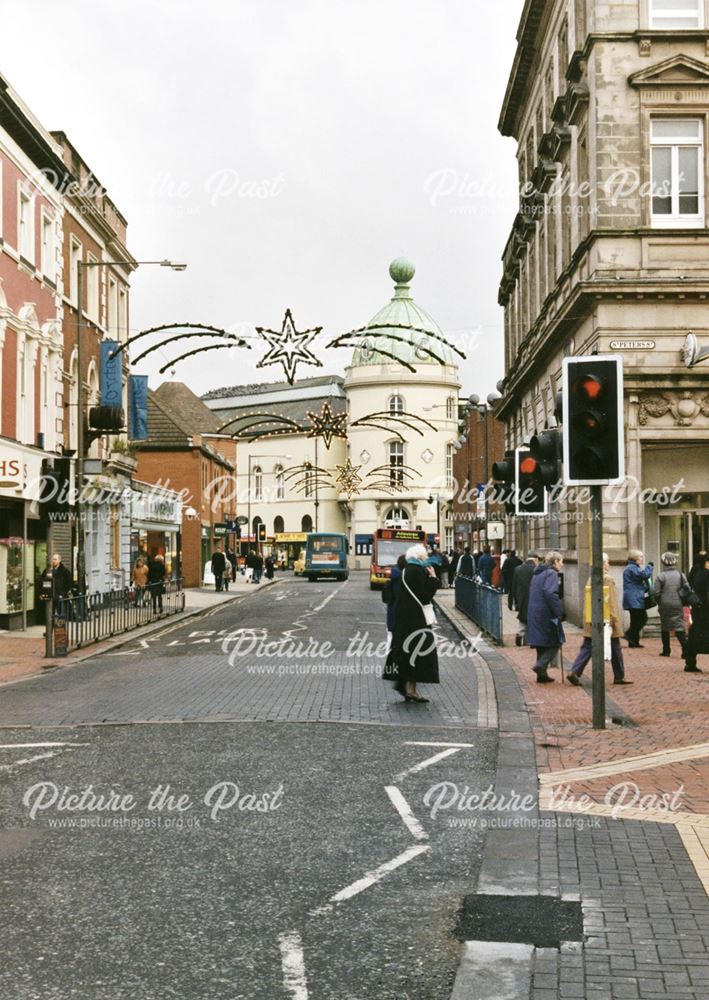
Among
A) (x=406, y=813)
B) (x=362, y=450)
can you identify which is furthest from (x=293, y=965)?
(x=362, y=450)

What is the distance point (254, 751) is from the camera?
420 inches

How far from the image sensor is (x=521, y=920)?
19.2 ft

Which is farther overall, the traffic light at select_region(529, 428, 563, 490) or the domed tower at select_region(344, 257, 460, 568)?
the domed tower at select_region(344, 257, 460, 568)

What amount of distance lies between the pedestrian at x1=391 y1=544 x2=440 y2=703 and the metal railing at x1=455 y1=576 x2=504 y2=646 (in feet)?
27.9

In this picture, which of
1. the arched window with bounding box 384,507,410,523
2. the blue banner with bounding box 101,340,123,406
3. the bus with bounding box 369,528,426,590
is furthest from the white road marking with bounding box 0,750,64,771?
the arched window with bounding box 384,507,410,523

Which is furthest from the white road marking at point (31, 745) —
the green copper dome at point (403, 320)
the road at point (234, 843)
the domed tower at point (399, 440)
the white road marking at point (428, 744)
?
the domed tower at point (399, 440)

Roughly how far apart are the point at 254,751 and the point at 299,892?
4.33 m

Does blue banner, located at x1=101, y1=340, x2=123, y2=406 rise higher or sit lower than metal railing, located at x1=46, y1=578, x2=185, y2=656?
higher

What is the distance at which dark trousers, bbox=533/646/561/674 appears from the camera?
16.2 m

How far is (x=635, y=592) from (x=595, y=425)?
10.9 m

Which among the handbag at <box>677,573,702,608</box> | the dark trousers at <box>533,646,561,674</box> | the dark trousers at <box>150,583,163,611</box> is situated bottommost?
the dark trousers at <box>533,646,561,674</box>

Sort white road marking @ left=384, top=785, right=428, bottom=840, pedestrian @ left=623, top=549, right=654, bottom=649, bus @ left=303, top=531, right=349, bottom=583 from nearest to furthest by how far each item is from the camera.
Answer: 1. white road marking @ left=384, top=785, right=428, bottom=840
2. pedestrian @ left=623, top=549, right=654, bottom=649
3. bus @ left=303, top=531, right=349, bottom=583

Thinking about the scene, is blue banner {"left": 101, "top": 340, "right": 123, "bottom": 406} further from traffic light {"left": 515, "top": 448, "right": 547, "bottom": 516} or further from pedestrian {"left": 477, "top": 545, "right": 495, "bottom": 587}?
traffic light {"left": 515, "top": 448, "right": 547, "bottom": 516}

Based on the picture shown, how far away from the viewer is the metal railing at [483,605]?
23281 mm
